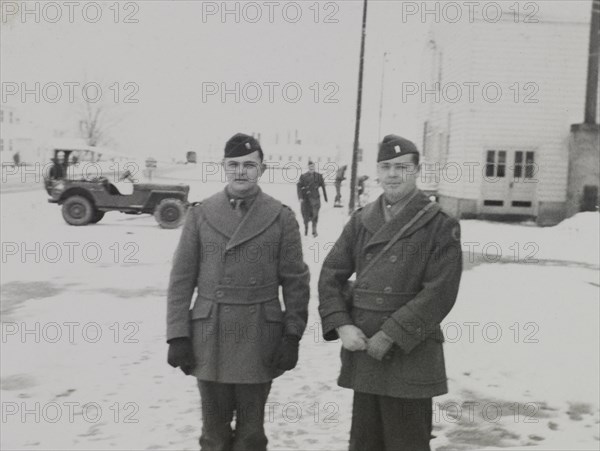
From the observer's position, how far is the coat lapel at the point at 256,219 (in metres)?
3.25

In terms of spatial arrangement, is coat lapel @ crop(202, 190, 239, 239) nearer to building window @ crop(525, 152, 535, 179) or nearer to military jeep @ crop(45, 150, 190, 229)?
military jeep @ crop(45, 150, 190, 229)

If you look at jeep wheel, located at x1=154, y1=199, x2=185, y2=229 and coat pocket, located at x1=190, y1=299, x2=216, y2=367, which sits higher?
coat pocket, located at x1=190, y1=299, x2=216, y2=367

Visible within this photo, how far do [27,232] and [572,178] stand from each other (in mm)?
14968

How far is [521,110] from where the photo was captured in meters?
20.8

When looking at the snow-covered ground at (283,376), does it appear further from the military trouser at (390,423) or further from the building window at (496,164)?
the building window at (496,164)

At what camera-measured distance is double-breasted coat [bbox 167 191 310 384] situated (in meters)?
3.21

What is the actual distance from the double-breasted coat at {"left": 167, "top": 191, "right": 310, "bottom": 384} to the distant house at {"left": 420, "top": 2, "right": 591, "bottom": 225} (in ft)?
60.2

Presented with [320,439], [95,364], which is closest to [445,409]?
[320,439]

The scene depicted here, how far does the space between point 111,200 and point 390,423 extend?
1507cm

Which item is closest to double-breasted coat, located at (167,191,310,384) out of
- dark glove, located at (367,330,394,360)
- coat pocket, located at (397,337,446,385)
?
dark glove, located at (367,330,394,360)

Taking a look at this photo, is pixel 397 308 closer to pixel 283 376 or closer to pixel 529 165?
pixel 283 376

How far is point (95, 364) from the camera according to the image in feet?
19.4

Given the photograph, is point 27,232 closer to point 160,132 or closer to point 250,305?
point 250,305

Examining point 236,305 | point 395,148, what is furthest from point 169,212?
point 395,148
